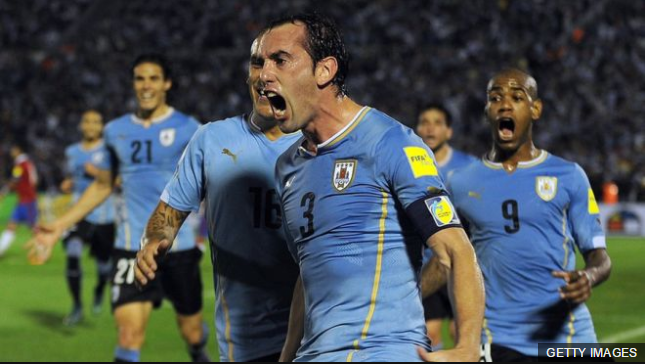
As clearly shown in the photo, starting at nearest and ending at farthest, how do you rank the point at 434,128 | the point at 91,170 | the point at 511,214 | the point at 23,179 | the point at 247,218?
the point at 247,218
the point at 511,214
the point at 434,128
the point at 91,170
the point at 23,179

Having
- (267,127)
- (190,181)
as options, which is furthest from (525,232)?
(190,181)

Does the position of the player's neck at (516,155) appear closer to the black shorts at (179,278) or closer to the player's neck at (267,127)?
the player's neck at (267,127)

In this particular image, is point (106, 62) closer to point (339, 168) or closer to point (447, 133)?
point (447, 133)

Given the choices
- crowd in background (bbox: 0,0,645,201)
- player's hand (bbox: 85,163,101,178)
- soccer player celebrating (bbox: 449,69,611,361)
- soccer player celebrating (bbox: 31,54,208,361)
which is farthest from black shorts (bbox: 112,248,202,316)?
crowd in background (bbox: 0,0,645,201)

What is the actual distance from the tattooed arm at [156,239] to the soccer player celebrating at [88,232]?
733 centimetres

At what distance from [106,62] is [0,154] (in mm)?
5373

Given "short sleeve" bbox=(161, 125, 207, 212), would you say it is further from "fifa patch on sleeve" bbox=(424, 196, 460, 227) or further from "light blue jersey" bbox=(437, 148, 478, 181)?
"light blue jersey" bbox=(437, 148, 478, 181)

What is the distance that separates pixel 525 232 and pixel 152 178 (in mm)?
3441

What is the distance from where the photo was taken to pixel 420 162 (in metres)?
3.62

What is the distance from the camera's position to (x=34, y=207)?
23969mm

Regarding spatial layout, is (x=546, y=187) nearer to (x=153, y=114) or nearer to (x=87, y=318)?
(x=153, y=114)

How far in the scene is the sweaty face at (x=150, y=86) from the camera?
27.7 feet

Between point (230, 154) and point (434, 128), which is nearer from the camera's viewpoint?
point (230, 154)

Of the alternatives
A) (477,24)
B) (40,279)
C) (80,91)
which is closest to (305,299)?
(40,279)
